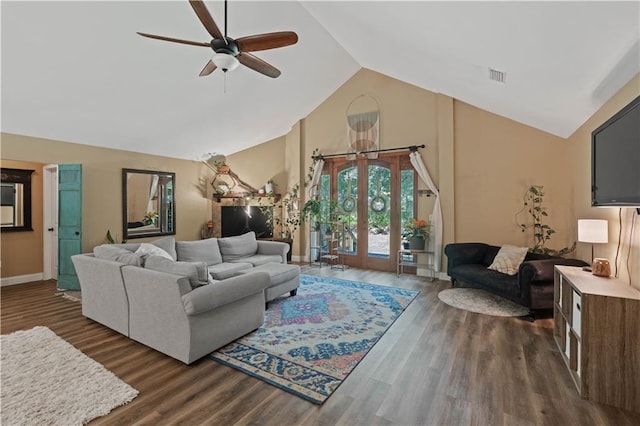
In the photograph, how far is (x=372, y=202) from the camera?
614cm

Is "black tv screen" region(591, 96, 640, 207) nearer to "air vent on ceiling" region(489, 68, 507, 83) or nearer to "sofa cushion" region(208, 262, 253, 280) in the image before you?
"air vent on ceiling" region(489, 68, 507, 83)

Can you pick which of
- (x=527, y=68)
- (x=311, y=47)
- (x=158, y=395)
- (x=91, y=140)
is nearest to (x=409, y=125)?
(x=311, y=47)

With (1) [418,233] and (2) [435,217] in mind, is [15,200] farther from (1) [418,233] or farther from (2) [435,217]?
(2) [435,217]

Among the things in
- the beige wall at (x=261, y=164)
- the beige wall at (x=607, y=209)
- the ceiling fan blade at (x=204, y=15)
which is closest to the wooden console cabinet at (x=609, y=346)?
the beige wall at (x=607, y=209)

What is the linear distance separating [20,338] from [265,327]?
7.90 ft

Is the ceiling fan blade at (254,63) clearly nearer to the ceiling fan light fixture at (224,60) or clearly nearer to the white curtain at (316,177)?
the ceiling fan light fixture at (224,60)

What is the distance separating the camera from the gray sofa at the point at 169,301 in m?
2.42

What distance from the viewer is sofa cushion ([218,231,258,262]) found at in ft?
16.0

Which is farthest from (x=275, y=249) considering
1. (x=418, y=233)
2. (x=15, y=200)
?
(x=15, y=200)

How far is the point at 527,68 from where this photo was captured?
9.05 ft

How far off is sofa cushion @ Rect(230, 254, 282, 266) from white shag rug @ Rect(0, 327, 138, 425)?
236 centimetres

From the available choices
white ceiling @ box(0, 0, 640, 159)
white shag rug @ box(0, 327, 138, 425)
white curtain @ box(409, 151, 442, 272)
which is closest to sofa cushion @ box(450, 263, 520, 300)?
white curtain @ box(409, 151, 442, 272)

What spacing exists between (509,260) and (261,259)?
3686 mm

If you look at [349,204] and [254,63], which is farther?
[349,204]
